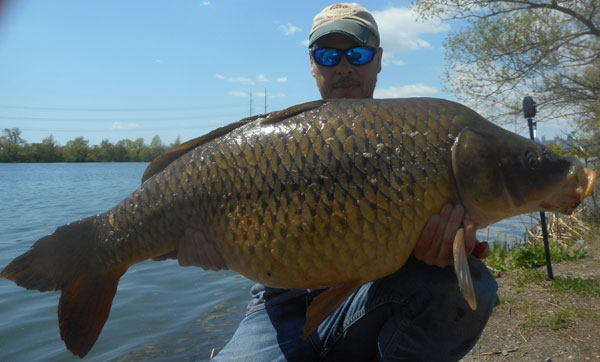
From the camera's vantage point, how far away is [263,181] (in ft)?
5.80

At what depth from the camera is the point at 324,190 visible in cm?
169

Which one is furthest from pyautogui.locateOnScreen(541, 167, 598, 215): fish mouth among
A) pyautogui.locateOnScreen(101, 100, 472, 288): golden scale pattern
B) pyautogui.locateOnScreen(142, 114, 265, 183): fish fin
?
pyautogui.locateOnScreen(142, 114, 265, 183): fish fin

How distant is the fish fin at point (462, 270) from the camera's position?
1.55 m

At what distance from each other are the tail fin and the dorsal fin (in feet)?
1.33

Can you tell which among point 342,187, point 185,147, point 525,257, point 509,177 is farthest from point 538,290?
point 185,147

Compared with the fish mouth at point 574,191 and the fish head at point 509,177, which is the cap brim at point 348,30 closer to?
the fish head at point 509,177

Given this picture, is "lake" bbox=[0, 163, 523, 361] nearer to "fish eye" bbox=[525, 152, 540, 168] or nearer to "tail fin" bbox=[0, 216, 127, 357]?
"tail fin" bbox=[0, 216, 127, 357]

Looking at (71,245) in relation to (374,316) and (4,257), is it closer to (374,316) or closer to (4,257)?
(374,316)

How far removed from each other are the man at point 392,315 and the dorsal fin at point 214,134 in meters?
0.39

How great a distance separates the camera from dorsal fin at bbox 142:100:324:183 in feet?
6.12

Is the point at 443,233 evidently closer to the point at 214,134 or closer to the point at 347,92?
the point at 214,134

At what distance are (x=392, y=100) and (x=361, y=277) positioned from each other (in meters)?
0.74

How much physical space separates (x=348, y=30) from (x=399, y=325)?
172 cm

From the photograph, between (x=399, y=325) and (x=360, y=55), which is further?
(x=360, y=55)
